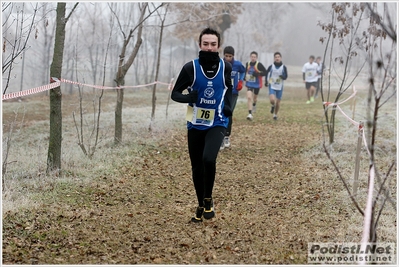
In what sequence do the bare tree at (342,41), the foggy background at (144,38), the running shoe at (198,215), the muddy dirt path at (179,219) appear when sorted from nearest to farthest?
the muddy dirt path at (179,219) → the running shoe at (198,215) → the bare tree at (342,41) → the foggy background at (144,38)

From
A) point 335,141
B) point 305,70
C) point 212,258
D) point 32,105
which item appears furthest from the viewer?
point 305,70

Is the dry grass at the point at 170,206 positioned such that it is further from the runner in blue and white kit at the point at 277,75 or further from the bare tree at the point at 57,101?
the runner in blue and white kit at the point at 277,75

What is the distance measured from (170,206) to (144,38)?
24430 mm

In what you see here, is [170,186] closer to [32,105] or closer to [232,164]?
[232,164]

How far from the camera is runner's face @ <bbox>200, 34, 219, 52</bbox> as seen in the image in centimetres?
529

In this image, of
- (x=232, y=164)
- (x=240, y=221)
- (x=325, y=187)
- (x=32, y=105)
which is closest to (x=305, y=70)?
(x=32, y=105)

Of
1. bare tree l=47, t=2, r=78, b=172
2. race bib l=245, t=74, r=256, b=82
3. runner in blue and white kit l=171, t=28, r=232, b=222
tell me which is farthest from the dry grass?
race bib l=245, t=74, r=256, b=82

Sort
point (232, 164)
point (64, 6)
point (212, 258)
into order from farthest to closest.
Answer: point (232, 164) → point (64, 6) → point (212, 258)

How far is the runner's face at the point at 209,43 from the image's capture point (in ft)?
17.4

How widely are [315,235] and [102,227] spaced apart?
2.14m

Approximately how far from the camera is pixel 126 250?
4.68 meters

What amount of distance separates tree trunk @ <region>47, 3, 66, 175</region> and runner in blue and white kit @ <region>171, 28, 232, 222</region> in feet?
7.90

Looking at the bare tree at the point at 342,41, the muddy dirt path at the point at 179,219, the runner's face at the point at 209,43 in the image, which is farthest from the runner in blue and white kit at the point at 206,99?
the bare tree at the point at 342,41

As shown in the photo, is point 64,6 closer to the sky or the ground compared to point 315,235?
closer to the sky
